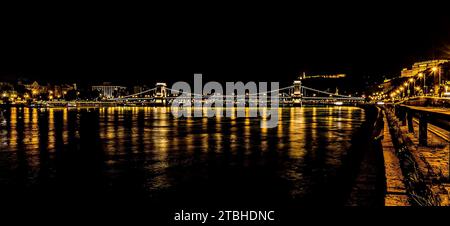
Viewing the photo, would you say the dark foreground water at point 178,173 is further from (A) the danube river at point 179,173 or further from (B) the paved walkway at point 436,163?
(B) the paved walkway at point 436,163

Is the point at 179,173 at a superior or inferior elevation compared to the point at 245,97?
inferior

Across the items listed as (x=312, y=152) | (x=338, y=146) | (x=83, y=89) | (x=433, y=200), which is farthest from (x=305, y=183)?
(x=83, y=89)

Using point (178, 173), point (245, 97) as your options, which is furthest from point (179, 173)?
point (245, 97)

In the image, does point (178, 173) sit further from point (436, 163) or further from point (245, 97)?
point (245, 97)

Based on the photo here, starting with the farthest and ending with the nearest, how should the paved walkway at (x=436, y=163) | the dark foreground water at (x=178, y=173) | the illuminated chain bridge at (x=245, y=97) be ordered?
1. the illuminated chain bridge at (x=245, y=97)
2. the dark foreground water at (x=178, y=173)
3. the paved walkway at (x=436, y=163)

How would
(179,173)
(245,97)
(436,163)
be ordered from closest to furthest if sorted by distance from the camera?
1. (436,163)
2. (179,173)
3. (245,97)

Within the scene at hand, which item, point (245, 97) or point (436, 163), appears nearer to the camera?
point (436, 163)

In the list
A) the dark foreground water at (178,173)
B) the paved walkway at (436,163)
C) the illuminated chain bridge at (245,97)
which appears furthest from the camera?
the illuminated chain bridge at (245,97)

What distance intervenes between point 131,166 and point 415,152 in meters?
5.67

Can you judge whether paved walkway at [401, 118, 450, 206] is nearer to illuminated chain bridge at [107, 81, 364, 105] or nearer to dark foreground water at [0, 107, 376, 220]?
dark foreground water at [0, 107, 376, 220]

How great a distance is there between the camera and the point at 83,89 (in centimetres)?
17600

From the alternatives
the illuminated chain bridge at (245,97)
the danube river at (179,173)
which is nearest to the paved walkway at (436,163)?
the danube river at (179,173)

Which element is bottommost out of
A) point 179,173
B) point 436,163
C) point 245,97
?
point 179,173
